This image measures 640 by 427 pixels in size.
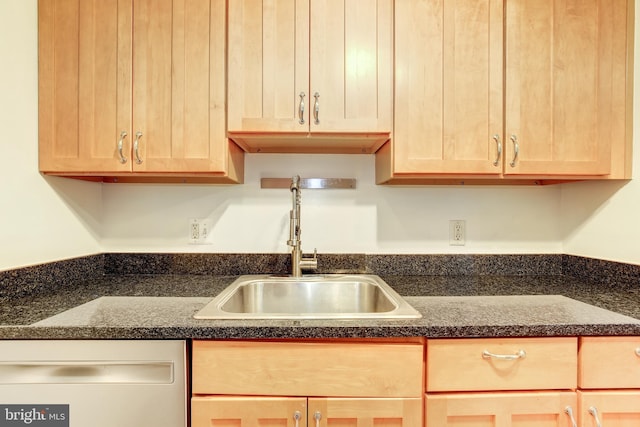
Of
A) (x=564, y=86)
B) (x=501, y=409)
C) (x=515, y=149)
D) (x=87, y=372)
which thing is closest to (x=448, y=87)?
(x=515, y=149)

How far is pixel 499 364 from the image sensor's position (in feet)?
2.95

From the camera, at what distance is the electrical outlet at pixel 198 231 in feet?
5.14

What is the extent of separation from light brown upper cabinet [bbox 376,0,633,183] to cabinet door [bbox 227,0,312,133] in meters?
0.37

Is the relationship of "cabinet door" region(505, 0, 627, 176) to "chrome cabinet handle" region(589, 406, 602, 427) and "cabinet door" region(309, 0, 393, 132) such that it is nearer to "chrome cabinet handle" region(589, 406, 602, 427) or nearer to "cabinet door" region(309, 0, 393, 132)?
"cabinet door" region(309, 0, 393, 132)

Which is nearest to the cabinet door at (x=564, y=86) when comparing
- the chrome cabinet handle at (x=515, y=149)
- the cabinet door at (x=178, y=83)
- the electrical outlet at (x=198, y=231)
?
the chrome cabinet handle at (x=515, y=149)

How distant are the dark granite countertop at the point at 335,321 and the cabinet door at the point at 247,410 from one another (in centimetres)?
18

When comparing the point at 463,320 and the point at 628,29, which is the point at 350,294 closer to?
the point at 463,320

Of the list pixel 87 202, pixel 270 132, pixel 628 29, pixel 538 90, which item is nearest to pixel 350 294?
pixel 270 132

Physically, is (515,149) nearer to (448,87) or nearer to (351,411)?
(448,87)

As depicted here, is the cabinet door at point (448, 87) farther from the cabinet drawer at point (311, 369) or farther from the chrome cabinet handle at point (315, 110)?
the cabinet drawer at point (311, 369)

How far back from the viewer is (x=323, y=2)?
1.22 metres

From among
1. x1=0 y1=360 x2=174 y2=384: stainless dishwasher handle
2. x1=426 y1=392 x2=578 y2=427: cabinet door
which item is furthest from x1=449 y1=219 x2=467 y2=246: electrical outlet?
x1=0 y1=360 x2=174 y2=384: stainless dishwasher handle

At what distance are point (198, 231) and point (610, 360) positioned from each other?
1.58 m

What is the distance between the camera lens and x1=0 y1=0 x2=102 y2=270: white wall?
1.11 m
